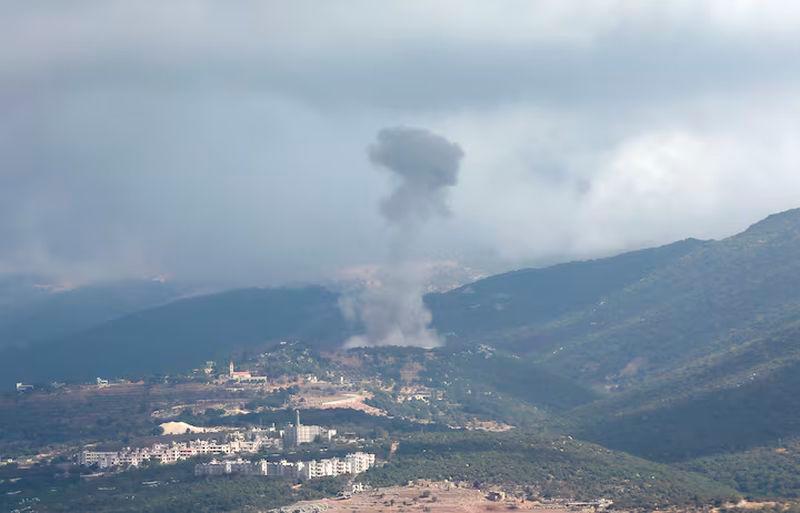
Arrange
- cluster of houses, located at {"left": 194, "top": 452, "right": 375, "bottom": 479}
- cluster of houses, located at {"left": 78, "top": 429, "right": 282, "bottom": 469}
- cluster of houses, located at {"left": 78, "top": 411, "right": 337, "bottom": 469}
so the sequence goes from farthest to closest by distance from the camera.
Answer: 1. cluster of houses, located at {"left": 78, "top": 411, "right": 337, "bottom": 469}
2. cluster of houses, located at {"left": 78, "top": 429, "right": 282, "bottom": 469}
3. cluster of houses, located at {"left": 194, "top": 452, "right": 375, "bottom": 479}

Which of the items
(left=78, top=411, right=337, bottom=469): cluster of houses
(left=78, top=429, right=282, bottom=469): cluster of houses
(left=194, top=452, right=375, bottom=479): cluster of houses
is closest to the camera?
(left=194, top=452, right=375, bottom=479): cluster of houses

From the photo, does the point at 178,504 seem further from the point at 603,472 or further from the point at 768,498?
the point at 768,498

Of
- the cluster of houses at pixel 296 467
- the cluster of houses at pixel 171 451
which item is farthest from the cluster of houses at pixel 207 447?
the cluster of houses at pixel 296 467

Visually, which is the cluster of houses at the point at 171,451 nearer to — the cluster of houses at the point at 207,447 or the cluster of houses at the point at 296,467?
the cluster of houses at the point at 207,447

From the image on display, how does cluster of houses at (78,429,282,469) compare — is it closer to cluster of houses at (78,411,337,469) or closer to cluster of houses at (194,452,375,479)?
cluster of houses at (78,411,337,469)

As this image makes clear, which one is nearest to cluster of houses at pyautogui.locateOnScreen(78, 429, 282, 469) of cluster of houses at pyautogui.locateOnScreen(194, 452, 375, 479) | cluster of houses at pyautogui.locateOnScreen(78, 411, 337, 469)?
cluster of houses at pyautogui.locateOnScreen(78, 411, 337, 469)

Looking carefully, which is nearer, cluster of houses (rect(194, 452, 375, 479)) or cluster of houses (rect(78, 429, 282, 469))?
cluster of houses (rect(194, 452, 375, 479))

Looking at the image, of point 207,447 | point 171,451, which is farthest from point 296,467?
point 171,451

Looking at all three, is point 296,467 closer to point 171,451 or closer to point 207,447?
point 207,447

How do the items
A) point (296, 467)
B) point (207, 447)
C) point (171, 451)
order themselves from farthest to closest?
1. point (207, 447)
2. point (171, 451)
3. point (296, 467)

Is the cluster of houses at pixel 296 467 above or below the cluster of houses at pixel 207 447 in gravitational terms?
below
